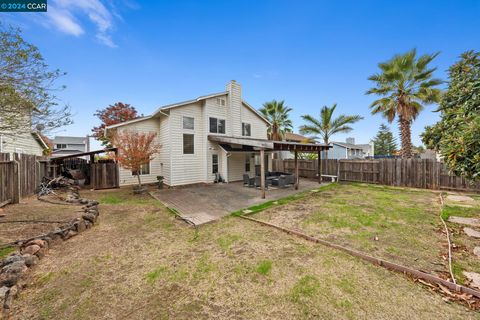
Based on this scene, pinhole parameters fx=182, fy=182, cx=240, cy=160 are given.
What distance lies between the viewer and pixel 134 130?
1237 cm

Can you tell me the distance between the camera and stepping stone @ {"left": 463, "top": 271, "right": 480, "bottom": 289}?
9.68 feet

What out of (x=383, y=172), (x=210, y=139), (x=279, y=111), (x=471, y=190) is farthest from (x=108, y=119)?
(x=471, y=190)

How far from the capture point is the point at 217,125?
13.9 m

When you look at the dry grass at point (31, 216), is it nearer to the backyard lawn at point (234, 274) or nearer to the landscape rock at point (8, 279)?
the backyard lawn at point (234, 274)

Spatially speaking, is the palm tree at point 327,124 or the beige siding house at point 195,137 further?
the palm tree at point 327,124

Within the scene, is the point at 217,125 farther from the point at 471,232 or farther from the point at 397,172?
the point at 397,172

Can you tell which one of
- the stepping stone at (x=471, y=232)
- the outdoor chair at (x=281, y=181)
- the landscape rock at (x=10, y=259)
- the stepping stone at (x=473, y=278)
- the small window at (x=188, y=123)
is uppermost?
the small window at (x=188, y=123)

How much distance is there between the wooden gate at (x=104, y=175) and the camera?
12031 millimetres

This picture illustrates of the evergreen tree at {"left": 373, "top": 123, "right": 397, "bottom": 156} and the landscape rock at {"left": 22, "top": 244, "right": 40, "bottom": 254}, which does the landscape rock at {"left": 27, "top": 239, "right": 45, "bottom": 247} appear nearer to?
the landscape rock at {"left": 22, "top": 244, "right": 40, "bottom": 254}

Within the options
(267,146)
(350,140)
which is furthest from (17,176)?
(350,140)

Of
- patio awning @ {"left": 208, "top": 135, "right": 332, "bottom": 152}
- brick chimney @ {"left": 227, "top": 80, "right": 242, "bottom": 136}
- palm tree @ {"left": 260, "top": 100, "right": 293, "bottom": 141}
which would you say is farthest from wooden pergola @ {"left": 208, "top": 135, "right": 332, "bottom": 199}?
palm tree @ {"left": 260, "top": 100, "right": 293, "bottom": 141}

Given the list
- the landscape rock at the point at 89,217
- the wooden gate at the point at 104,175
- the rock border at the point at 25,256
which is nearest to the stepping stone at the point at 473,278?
the rock border at the point at 25,256

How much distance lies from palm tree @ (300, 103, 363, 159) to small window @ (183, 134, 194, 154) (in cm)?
1280

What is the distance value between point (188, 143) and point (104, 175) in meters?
5.95
